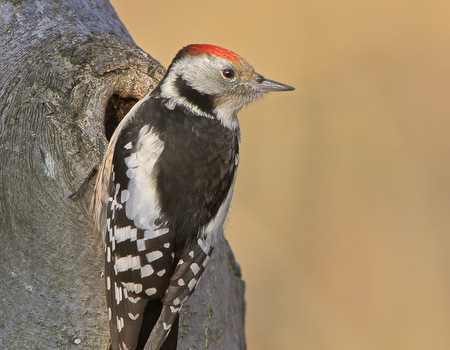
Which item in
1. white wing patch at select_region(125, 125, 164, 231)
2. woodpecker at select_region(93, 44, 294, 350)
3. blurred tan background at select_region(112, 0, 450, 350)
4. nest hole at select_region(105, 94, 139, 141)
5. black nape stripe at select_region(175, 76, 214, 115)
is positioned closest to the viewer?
woodpecker at select_region(93, 44, 294, 350)

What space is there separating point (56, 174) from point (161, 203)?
0.51 m

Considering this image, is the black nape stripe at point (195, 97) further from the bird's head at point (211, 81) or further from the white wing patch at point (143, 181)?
the white wing patch at point (143, 181)

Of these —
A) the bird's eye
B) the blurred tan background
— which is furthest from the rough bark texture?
the blurred tan background

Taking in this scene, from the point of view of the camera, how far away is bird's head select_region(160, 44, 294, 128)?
3312 mm

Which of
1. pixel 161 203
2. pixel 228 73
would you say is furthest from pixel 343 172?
pixel 161 203

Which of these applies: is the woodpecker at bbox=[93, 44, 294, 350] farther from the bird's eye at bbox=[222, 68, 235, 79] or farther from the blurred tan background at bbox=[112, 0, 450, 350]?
the blurred tan background at bbox=[112, 0, 450, 350]

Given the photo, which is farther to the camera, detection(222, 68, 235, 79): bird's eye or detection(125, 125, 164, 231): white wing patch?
detection(222, 68, 235, 79): bird's eye

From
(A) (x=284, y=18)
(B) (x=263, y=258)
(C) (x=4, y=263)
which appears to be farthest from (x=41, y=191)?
(A) (x=284, y=18)

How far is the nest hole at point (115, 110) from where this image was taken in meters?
3.46

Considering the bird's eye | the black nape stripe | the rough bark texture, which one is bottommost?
the rough bark texture

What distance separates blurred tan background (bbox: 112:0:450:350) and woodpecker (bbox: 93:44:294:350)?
231 cm

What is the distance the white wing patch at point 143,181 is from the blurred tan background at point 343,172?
2.49m

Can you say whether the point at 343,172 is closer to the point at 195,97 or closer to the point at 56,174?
the point at 195,97

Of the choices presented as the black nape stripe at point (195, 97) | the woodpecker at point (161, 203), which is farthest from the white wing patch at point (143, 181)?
the black nape stripe at point (195, 97)
